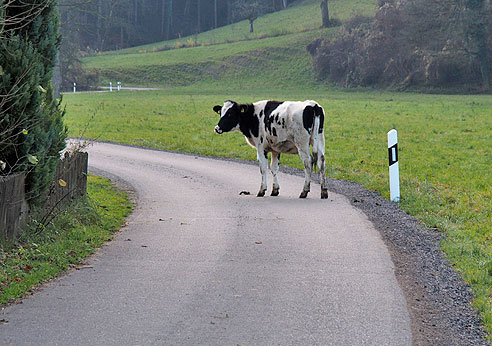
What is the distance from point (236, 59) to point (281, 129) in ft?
233

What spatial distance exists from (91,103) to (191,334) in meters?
44.4

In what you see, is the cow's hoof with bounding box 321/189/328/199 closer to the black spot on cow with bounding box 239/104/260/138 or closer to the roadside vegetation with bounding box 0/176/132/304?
the black spot on cow with bounding box 239/104/260/138

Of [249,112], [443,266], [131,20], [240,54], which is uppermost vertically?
[131,20]

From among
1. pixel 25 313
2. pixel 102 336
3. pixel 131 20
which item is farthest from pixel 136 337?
pixel 131 20

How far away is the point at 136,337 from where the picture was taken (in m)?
6.27

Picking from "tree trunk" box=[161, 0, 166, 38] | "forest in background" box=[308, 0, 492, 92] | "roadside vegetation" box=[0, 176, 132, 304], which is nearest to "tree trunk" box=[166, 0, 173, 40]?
"tree trunk" box=[161, 0, 166, 38]

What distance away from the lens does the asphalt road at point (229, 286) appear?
641 centimetres

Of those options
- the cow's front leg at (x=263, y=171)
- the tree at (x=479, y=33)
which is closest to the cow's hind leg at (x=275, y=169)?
the cow's front leg at (x=263, y=171)

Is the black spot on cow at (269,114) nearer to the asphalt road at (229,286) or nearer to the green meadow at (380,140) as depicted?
the asphalt road at (229,286)

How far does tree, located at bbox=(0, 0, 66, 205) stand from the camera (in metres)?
9.09

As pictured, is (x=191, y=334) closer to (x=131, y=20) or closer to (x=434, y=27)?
(x=434, y=27)

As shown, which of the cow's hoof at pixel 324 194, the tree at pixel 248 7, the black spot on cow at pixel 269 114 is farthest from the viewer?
the tree at pixel 248 7

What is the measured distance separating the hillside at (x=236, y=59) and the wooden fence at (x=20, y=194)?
61336 mm

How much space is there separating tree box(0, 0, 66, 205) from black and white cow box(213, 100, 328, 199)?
5277 millimetres
